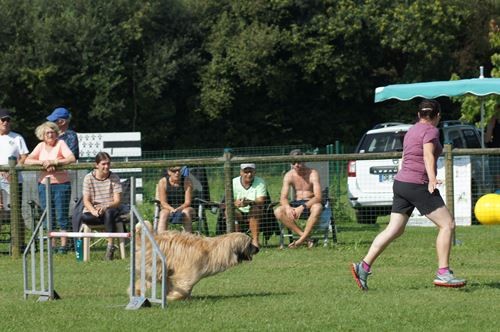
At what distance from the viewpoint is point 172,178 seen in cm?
1540

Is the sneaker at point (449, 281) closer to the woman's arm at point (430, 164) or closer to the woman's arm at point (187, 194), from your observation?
the woman's arm at point (430, 164)

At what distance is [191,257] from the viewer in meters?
10.1

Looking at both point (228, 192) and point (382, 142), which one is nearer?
point (228, 192)

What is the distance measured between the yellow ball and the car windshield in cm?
264

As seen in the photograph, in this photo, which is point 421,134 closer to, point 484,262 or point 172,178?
point 484,262

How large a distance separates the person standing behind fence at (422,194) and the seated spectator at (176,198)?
4983mm

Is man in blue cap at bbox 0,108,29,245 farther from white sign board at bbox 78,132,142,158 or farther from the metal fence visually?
white sign board at bbox 78,132,142,158

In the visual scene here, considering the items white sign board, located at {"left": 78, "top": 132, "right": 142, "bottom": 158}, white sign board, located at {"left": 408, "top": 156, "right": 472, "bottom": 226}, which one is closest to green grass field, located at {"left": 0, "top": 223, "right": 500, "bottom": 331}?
white sign board, located at {"left": 408, "top": 156, "right": 472, "bottom": 226}

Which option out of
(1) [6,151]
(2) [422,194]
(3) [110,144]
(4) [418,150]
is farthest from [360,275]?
(3) [110,144]

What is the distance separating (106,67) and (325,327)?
33744 mm

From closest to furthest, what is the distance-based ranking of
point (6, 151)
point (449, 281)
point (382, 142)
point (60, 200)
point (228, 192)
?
point (449, 281), point (60, 200), point (228, 192), point (6, 151), point (382, 142)

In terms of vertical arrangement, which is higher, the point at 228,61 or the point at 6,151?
the point at 228,61

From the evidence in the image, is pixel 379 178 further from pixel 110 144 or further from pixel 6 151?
pixel 110 144

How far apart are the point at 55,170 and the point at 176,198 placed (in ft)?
5.68
